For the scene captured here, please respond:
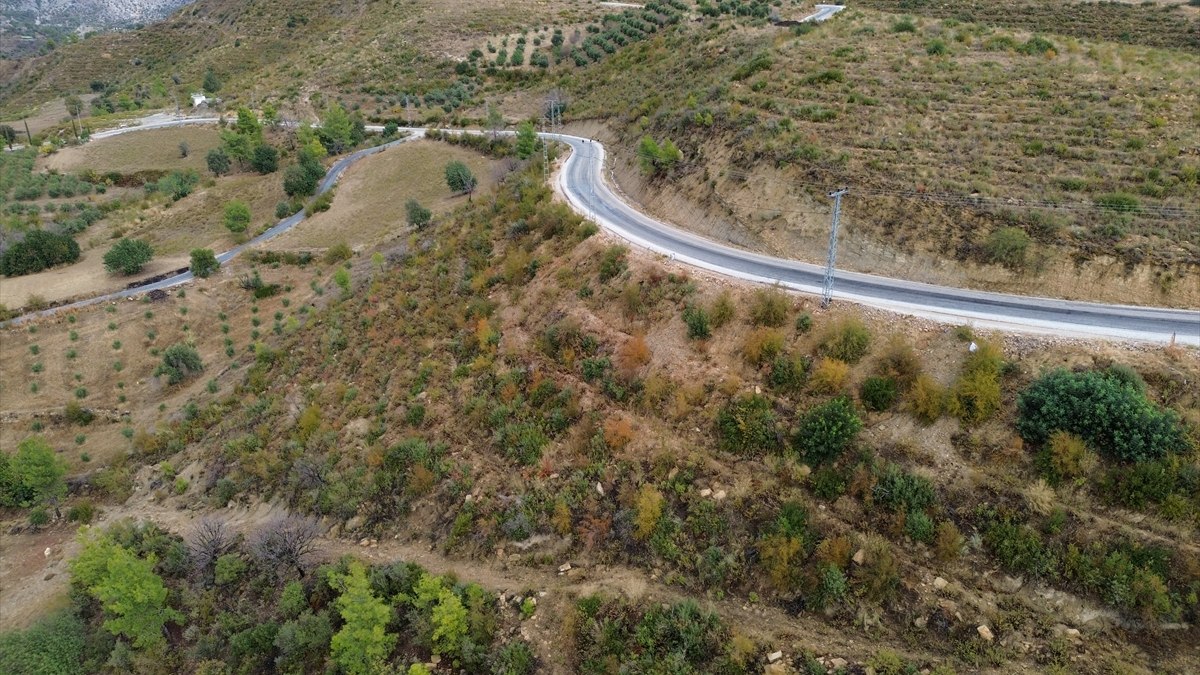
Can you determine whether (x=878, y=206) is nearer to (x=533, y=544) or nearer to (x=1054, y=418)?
(x=1054, y=418)

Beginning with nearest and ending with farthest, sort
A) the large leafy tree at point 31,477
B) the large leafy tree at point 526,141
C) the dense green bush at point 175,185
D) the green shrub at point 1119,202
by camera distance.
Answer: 1. the green shrub at point 1119,202
2. the large leafy tree at point 31,477
3. the large leafy tree at point 526,141
4. the dense green bush at point 175,185

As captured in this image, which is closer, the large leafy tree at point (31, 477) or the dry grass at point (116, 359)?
the large leafy tree at point (31, 477)

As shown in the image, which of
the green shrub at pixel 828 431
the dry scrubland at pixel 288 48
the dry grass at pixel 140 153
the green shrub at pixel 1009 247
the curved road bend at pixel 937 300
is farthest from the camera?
the dry scrubland at pixel 288 48

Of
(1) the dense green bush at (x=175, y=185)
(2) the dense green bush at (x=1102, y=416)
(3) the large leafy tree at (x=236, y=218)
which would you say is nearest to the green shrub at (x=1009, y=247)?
(2) the dense green bush at (x=1102, y=416)

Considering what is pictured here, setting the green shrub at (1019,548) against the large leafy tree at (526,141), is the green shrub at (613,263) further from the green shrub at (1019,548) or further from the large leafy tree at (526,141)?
the large leafy tree at (526,141)

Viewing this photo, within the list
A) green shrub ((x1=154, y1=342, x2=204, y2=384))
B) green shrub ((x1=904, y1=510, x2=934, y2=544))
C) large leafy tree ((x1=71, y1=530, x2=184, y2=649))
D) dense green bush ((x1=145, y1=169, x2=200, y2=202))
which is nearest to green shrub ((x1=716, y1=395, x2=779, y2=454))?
green shrub ((x1=904, y1=510, x2=934, y2=544))

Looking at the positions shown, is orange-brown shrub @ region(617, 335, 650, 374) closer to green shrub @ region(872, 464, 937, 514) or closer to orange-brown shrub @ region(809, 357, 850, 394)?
orange-brown shrub @ region(809, 357, 850, 394)

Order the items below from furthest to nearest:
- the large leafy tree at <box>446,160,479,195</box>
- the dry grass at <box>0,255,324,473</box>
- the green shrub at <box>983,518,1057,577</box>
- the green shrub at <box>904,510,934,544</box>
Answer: the large leafy tree at <box>446,160,479,195</box>
the dry grass at <box>0,255,324,473</box>
the green shrub at <box>904,510,934,544</box>
the green shrub at <box>983,518,1057,577</box>
